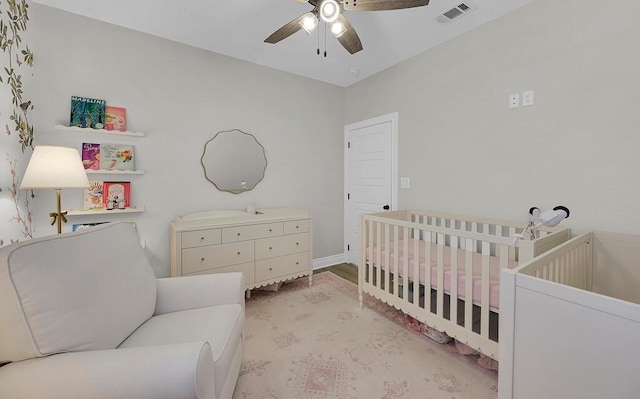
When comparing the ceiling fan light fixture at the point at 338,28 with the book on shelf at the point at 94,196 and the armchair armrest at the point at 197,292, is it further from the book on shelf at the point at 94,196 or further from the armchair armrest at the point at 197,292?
the book on shelf at the point at 94,196

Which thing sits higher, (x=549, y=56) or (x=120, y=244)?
(x=549, y=56)

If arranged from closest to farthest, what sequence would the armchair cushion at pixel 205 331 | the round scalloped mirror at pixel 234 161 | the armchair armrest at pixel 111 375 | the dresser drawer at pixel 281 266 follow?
the armchair armrest at pixel 111 375, the armchair cushion at pixel 205 331, the dresser drawer at pixel 281 266, the round scalloped mirror at pixel 234 161

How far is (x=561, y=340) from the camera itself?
93 centimetres

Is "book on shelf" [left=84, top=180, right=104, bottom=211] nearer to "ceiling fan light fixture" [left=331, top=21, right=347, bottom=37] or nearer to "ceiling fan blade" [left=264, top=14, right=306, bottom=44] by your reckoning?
"ceiling fan blade" [left=264, top=14, right=306, bottom=44]

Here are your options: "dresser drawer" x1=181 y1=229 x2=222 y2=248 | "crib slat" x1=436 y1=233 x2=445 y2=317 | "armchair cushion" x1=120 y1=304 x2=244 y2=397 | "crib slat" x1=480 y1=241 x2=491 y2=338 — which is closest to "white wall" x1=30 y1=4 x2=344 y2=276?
"dresser drawer" x1=181 y1=229 x2=222 y2=248

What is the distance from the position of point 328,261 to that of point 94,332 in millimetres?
2855

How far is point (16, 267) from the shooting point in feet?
2.91

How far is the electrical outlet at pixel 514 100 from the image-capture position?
2.05 m

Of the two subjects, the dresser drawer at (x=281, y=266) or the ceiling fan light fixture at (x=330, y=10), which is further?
the dresser drawer at (x=281, y=266)

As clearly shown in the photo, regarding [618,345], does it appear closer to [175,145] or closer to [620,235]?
[620,235]

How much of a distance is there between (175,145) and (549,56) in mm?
3237

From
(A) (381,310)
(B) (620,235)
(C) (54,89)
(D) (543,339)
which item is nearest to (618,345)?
(D) (543,339)

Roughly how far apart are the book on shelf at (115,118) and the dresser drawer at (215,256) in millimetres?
1244

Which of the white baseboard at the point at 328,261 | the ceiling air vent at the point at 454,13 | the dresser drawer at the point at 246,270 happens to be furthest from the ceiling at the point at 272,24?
the white baseboard at the point at 328,261
